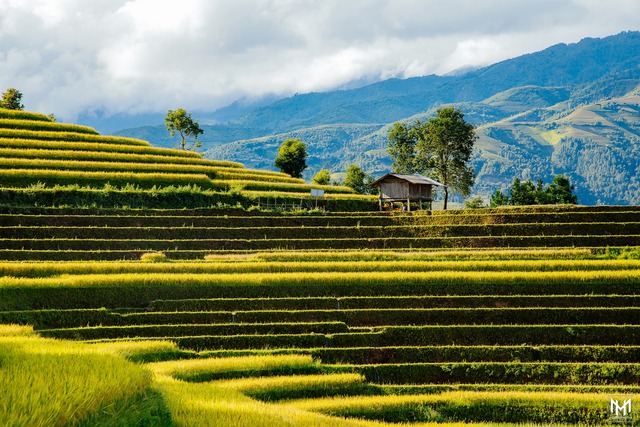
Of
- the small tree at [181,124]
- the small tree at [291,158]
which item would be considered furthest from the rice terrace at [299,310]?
the small tree at [181,124]

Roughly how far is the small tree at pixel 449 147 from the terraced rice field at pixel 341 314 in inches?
1021

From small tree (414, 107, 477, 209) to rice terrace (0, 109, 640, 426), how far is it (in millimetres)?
23726

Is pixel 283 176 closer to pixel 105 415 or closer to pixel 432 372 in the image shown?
pixel 432 372

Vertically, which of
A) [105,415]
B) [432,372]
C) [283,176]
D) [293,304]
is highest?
[283,176]

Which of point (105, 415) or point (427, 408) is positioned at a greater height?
point (105, 415)

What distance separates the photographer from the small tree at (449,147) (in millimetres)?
57625

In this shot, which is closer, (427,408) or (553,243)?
(427,408)

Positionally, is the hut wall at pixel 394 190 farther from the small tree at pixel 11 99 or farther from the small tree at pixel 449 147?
the small tree at pixel 11 99

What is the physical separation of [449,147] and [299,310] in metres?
41.2

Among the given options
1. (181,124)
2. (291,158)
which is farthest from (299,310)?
(181,124)

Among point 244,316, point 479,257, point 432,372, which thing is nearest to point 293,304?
point 244,316

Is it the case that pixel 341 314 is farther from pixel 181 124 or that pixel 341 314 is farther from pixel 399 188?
pixel 181 124

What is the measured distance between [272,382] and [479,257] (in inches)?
631

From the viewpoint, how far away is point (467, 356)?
1794 cm
